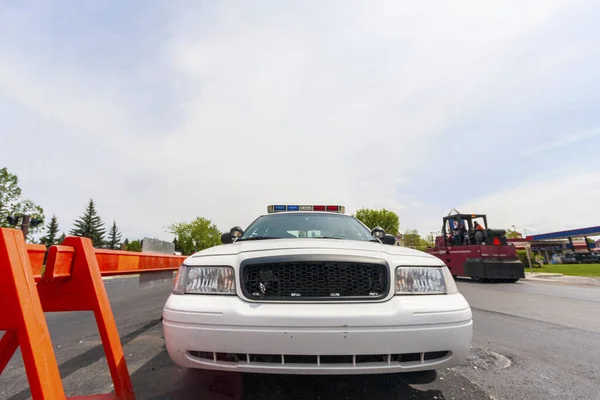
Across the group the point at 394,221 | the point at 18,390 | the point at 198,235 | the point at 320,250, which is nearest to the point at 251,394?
the point at 320,250

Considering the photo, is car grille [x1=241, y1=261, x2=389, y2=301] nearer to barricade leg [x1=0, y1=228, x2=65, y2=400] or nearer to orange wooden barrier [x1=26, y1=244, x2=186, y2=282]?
barricade leg [x1=0, y1=228, x2=65, y2=400]

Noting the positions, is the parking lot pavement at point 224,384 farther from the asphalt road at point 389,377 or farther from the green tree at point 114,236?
the green tree at point 114,236

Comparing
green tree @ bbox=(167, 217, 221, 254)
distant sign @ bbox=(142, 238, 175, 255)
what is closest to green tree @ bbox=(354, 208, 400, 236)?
green tree @ bbox=(167, 217, 221, 254)

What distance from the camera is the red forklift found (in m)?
11.1

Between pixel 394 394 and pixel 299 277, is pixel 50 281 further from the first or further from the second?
pixel 394 394

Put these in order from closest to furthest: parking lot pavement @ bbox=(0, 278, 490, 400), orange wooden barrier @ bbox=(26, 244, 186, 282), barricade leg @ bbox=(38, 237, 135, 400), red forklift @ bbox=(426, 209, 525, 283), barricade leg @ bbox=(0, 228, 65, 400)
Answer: barricade leg @ bbox=(0, 228, 65, 400), orange wooden barrier @ bbox=(26, 244, 186, 282), barricade leg @ bbox=(38, 237, 135, 400), parking lot pavement @ bbox=(0, 278, 490, 400), red forklift @ bbox=(426, 209, 525, 283)

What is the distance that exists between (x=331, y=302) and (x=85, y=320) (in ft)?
18.0

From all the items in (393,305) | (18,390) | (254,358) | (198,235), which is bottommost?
(18,390)

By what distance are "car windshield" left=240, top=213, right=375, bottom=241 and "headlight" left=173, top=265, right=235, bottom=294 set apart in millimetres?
1073

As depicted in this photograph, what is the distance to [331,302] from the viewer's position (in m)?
1.94

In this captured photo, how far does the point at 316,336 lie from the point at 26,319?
1.39 m

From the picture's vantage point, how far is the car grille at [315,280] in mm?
1988

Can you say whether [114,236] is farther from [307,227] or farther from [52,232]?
[307,227]

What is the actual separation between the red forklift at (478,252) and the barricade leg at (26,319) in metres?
12.6
